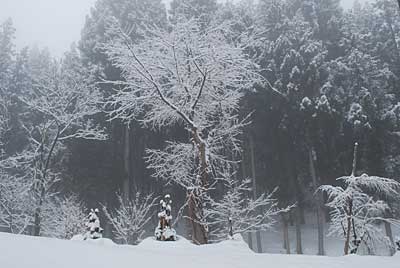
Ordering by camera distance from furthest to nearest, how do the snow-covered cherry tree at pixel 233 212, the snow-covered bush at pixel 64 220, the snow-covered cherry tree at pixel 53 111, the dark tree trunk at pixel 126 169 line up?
the dark tree trunk at pixel 126 169
the snow-covered cherry tree at pixel 53 111
the snow-covered bush at pixel 64 220
the snow-covered cherry tree at pixel 233 212

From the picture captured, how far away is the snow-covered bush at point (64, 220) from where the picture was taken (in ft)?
44.7

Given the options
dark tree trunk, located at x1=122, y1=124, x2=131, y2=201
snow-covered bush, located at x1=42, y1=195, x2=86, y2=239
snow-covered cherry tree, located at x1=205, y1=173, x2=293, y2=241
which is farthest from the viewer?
dark tree trunk, located at x1=122, y1=124, x2=131, y2=201

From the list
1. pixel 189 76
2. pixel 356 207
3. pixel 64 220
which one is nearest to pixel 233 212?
pixel 356 207

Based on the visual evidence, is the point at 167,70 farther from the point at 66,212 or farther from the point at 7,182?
the point at 7,182

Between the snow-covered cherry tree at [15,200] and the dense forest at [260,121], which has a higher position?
the dense forest at [260,121]

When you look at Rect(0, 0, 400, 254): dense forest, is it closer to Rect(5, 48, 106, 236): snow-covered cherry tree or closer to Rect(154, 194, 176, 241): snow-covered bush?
Rect(5, 48, 106, 236): snow-covered cherry tree

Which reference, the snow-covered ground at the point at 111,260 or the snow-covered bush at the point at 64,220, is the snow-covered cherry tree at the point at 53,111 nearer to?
the snow-covered bush at the point at 64,220

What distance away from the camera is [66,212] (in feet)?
46.5

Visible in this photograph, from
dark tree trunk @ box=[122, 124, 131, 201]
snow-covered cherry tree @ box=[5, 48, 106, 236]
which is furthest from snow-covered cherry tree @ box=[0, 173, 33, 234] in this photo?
dark tree trunk @ box=[122, 124, 131, 201]

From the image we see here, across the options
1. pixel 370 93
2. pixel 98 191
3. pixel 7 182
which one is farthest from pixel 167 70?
pixel 370 93

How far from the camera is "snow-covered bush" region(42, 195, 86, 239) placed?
44.7 ft

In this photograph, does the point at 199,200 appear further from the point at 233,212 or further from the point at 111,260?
the point at 111,260

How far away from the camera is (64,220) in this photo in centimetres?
1394

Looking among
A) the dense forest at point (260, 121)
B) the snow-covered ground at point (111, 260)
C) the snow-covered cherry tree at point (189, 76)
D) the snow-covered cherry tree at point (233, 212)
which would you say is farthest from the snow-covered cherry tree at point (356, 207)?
the snow-covered ground at point (111, 260)
